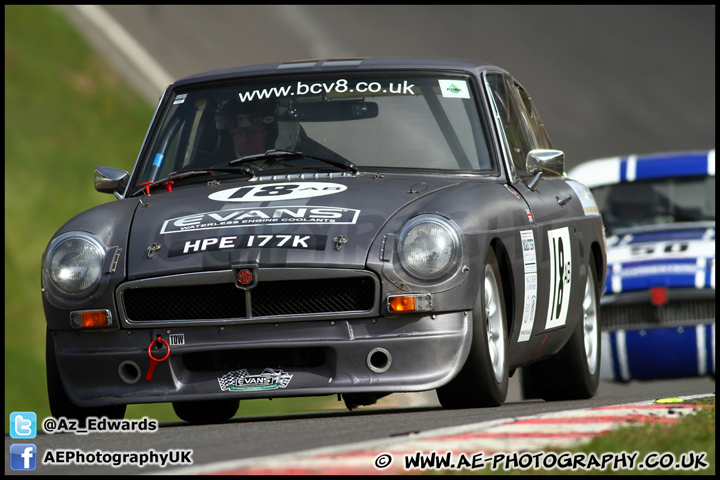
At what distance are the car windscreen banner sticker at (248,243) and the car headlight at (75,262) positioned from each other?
0.36 meters

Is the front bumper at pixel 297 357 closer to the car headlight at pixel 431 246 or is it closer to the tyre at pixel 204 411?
the car headlight at pixel 431 246

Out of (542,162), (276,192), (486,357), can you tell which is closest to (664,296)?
(542,162)

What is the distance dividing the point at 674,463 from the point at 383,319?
1.83m

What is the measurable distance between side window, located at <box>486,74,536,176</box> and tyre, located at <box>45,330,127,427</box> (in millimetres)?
2439

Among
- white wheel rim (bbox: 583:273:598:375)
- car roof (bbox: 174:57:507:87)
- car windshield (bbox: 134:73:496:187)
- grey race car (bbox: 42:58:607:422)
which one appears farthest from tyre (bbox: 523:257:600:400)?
car roof (bbox: 174:57:507:87)

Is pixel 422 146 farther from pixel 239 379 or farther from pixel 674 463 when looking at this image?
pixel 674 463

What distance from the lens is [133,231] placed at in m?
6.21

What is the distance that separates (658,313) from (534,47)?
22977mm

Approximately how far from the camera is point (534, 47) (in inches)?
1293

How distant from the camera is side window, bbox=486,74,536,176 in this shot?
7.31 m

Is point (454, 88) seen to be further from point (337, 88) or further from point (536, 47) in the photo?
point (536, 47)

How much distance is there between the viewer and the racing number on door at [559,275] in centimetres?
717

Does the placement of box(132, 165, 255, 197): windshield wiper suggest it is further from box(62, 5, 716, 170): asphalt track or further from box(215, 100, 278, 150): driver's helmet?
box(62, 5, 716, 170): asphalt track

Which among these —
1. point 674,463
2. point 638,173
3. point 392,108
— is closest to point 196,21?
point 638,173
